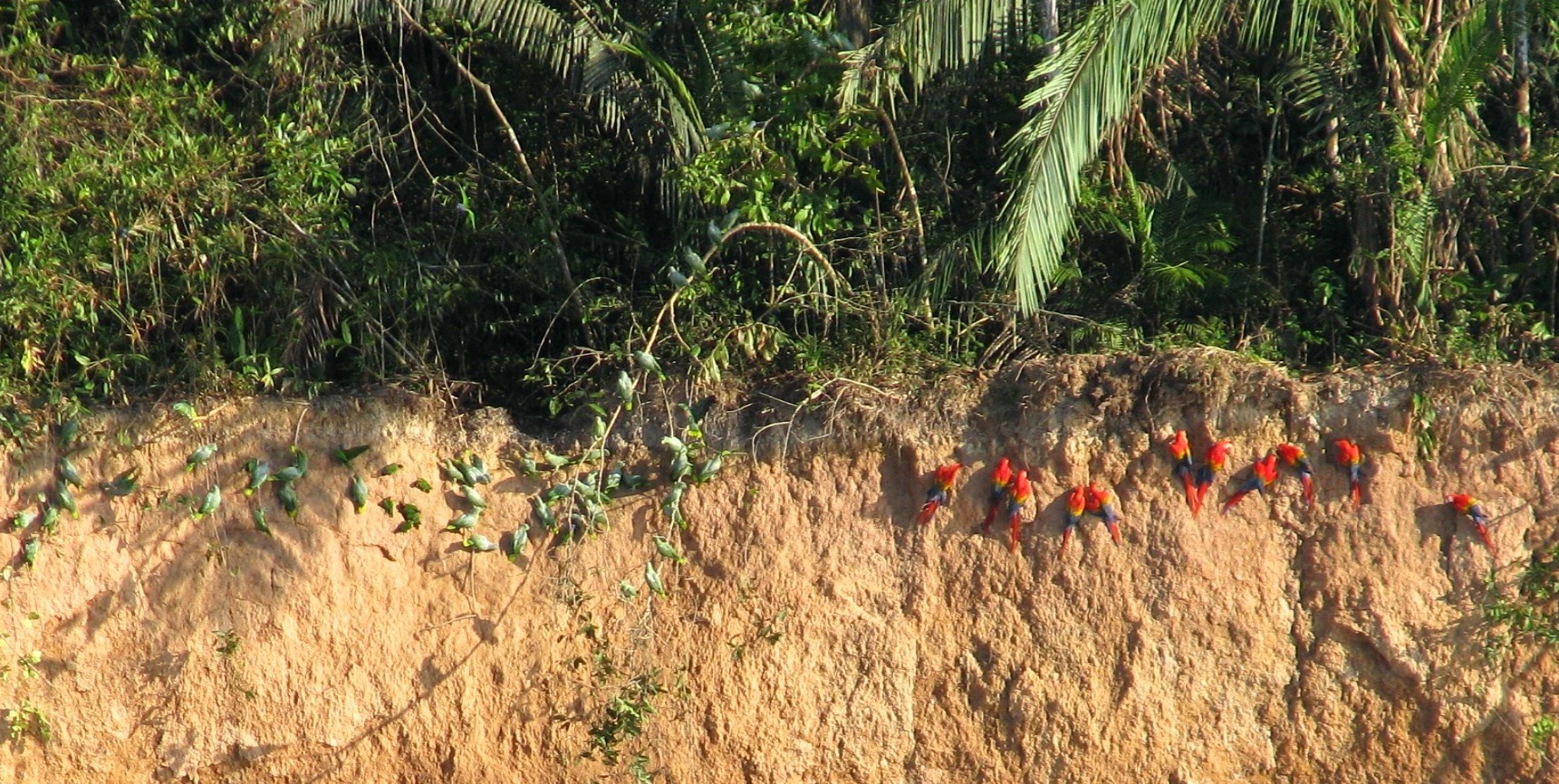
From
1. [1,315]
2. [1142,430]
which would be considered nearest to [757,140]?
[1142,430]

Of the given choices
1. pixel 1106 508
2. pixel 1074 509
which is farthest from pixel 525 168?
pixel 1106 508

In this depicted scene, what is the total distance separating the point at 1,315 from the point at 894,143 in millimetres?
4401

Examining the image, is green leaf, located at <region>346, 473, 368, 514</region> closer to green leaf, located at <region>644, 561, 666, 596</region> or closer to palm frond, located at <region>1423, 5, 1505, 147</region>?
green leaf, located at <region>644, 561, 666, 596</region>

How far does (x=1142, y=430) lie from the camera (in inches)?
281

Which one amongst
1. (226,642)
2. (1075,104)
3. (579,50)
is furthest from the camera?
(579,50)

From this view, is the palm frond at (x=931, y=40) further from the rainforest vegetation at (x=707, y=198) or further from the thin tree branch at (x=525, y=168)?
the thin tree branch at (x=525, y=168)

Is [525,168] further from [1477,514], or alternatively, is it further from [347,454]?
[1477,514]

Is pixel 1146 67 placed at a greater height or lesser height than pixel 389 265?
greater

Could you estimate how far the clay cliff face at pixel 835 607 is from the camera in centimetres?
694

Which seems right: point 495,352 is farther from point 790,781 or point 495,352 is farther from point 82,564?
point 790,781

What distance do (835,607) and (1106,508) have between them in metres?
1.40

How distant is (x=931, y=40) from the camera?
7.05 meters

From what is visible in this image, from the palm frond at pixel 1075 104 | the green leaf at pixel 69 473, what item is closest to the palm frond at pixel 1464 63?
the palm frond at pixel 1075 104

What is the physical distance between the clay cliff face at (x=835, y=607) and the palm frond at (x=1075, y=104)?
2.53ft
